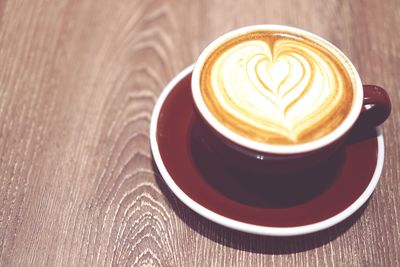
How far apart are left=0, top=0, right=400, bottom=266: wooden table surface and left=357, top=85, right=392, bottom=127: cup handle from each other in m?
0.11

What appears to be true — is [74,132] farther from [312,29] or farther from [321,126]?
[312,29]

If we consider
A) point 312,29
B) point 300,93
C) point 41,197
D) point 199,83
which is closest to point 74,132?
point 41,197

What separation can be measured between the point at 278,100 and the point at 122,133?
306mm

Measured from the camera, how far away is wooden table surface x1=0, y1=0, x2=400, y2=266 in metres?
0.68

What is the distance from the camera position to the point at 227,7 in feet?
3.29

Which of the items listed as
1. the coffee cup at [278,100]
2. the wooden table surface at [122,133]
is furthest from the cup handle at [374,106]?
the wooden table surface at [122,133]

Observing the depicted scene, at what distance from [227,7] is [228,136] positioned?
0.48 m

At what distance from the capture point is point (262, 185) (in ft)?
2.29

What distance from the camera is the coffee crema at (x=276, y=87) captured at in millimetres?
634

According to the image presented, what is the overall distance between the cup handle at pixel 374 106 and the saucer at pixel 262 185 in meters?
0.05

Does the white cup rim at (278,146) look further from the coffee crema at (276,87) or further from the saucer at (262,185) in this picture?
the saucer at (262,185)

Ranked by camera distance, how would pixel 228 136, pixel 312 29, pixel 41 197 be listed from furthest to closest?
pixel 312 29 → pixel 41 197 → pixel 228 136

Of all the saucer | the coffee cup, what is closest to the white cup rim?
the coffee cup

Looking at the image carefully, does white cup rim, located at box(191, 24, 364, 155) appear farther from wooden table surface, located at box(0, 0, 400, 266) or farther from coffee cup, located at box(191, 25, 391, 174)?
wooden table surface, located at box(0, 0, 400, 266)
